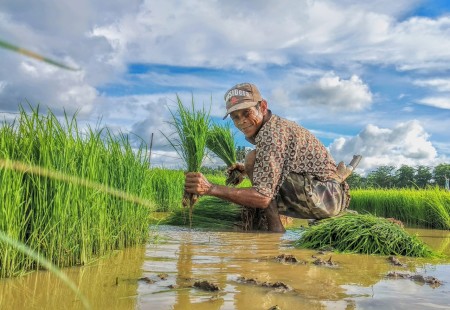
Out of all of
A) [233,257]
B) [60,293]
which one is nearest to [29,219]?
[60,293]

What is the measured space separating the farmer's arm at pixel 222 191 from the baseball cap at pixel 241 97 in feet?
2.34

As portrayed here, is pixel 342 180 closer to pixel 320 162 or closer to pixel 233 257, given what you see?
pixel 320 162

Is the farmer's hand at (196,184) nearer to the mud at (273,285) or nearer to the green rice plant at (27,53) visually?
the mud at (273,285)

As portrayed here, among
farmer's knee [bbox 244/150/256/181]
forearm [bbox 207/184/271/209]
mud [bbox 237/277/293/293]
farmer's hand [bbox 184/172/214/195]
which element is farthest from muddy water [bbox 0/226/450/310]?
farmer's knee [bbox 244/150/256/181]

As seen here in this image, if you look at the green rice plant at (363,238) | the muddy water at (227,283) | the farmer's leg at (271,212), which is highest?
the farmer's leg at (271,212)

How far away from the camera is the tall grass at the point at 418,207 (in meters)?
7.33

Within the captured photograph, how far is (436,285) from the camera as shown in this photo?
238cm

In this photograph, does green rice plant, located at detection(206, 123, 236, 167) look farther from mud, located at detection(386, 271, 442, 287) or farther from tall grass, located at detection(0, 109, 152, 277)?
mud, located at detection(386, 271, 442, 287)

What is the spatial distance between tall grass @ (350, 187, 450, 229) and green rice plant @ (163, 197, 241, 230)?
9.10ft

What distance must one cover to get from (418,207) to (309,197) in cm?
434

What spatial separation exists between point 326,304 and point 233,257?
3.80 feet

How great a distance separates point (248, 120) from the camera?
427 cm

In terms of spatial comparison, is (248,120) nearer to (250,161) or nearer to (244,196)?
→ (250,161)

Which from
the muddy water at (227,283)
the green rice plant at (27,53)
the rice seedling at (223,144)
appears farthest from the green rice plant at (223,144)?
the green rice plant at (27,53)
